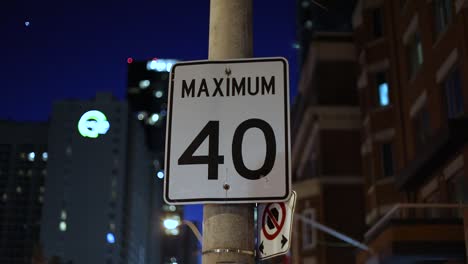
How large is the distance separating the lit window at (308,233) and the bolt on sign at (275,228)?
3845 centimetres

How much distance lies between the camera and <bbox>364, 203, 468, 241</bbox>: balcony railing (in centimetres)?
1928

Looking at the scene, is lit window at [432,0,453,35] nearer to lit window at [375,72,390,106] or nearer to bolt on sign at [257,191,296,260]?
lit window at [375,72,390,106]

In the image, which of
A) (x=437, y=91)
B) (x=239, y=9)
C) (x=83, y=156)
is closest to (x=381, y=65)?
(x=437, y=91)

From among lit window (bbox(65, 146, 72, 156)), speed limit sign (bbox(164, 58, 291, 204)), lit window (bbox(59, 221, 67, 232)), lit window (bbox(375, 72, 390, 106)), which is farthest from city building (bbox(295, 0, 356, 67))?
lit window (bbox(59, 221, 67, 232))

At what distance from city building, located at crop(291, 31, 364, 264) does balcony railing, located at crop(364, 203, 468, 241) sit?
1340cm

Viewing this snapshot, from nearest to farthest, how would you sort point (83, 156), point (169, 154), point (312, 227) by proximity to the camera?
point (169, 154), point (312, 227), point (83, 156)

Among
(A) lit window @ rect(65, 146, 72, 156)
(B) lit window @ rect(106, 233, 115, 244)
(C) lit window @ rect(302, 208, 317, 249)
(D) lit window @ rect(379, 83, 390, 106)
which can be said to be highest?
(A) lit window @ rect(65, 146, 72, 156)

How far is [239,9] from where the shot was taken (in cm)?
431

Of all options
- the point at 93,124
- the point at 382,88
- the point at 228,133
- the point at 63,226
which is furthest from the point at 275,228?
the point at 63,226

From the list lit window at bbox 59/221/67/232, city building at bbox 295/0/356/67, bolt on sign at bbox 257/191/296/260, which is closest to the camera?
bolt on sign at bbox 257/191/296/260

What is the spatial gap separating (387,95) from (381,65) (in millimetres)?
1599

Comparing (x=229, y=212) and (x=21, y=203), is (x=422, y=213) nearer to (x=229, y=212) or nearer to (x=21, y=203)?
(x=229, y=212)

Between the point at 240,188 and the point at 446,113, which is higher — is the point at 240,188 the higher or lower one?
the lower one

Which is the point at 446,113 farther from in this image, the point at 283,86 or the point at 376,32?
the point at 283,86
